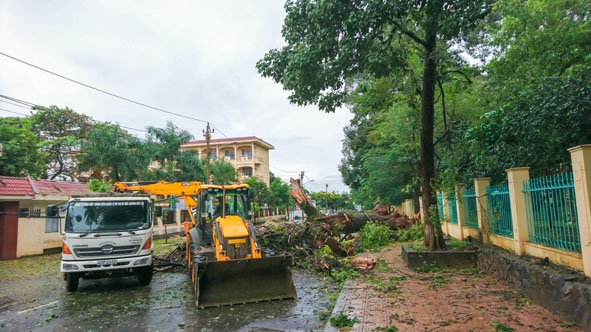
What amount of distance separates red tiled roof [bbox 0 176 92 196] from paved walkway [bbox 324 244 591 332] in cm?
1591

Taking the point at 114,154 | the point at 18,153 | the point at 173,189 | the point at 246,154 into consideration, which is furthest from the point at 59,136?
the point at 246,154

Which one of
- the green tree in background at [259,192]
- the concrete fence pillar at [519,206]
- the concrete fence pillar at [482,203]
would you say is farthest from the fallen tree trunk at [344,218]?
the green tree in background at [259,192]

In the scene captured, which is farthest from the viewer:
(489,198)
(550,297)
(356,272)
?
(356,272)

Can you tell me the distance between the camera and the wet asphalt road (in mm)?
6273

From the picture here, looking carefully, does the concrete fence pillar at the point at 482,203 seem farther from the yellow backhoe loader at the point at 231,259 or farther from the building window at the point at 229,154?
the building window at the point at 229,154

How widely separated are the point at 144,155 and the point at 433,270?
2102cm

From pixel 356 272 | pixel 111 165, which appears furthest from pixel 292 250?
pixel 111 165

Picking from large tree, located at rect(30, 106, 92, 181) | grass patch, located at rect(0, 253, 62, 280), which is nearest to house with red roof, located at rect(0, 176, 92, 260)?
grass patch, located at rect(0, 253, 62, 280)

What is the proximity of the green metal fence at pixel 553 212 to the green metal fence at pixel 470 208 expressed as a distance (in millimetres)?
3040

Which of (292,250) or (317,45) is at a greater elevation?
(317,45)

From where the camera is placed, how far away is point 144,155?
969 inches

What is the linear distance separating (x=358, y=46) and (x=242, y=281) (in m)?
5.88

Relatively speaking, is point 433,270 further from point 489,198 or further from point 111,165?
point 111,165

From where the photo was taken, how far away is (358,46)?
8.59 meters
